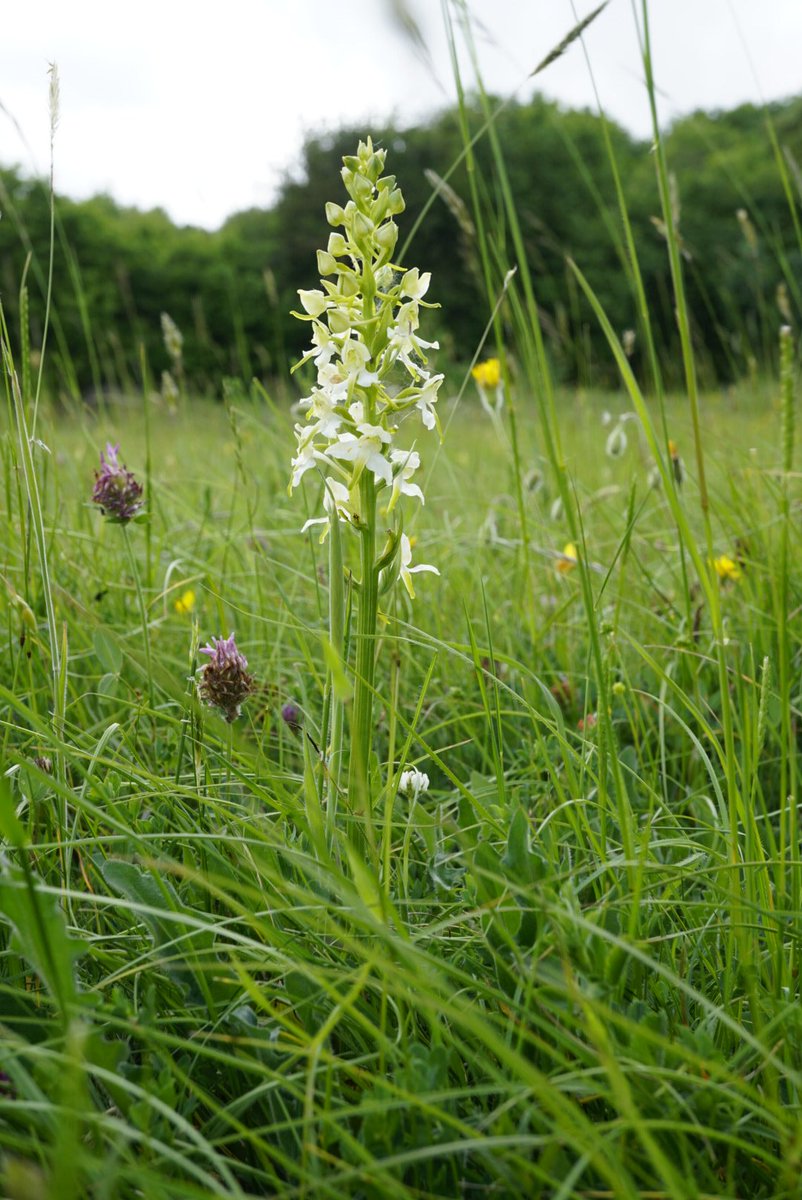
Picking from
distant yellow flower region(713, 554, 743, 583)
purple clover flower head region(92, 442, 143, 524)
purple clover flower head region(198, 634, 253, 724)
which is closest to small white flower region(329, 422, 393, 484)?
purple clover flower head region(198, 634, 253, 724)

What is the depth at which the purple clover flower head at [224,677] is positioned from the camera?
1.08 metres

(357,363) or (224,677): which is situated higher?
(357,363)

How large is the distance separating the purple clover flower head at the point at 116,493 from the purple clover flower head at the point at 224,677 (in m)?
0.43

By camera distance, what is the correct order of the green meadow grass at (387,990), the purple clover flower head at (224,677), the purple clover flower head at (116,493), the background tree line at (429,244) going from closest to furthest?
the green meadow grass at (387,990), the purple clover flower head at (224,677), the purple clover flower head at (116,493), the background tree line at (429,244)

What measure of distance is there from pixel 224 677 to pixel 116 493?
0.47m

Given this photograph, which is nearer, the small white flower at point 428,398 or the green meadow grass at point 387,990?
the green meadow grass at point 387,990

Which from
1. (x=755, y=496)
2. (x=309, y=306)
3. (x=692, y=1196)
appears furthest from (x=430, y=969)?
(x=755, y=496)

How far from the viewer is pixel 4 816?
1.90 feet

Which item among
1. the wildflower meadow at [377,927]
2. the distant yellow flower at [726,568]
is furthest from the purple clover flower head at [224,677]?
the distant yellow flower at [726,568]

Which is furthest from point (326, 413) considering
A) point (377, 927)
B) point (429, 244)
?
point (429, 244)

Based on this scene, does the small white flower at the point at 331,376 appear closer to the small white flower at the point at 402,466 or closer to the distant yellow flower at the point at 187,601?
the small white flower at the point at 402,466

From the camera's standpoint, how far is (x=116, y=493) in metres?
1.40

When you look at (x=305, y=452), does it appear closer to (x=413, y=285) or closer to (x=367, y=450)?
(x=367, y=450)

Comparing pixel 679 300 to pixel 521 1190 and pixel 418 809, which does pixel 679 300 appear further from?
pixel 521 1190
